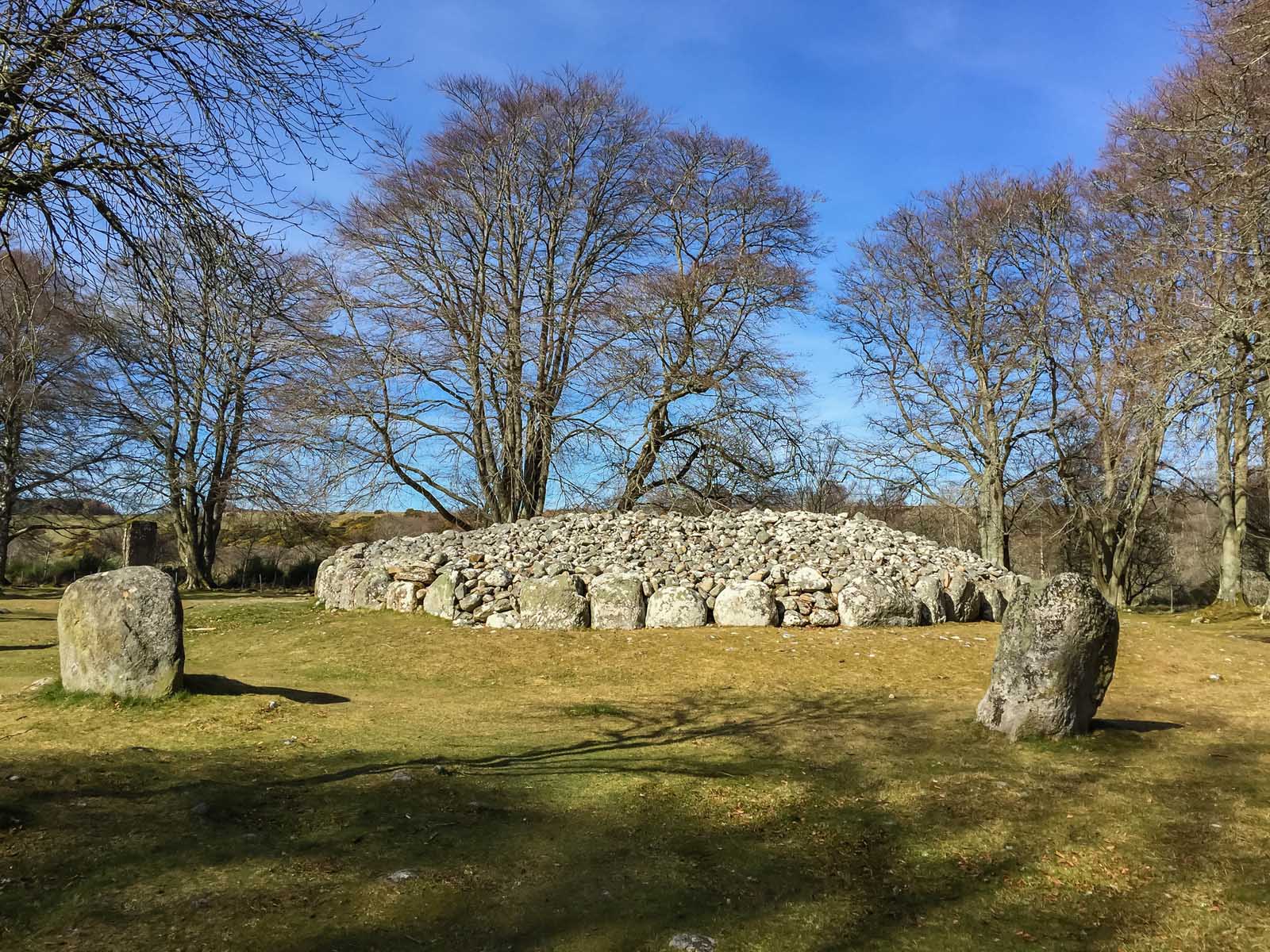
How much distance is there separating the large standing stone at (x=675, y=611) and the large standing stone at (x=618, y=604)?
16cm

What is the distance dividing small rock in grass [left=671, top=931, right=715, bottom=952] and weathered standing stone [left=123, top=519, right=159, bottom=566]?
71.2ft

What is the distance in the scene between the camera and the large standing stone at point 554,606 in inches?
487

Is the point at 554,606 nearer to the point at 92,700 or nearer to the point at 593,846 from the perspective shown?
the point at 92,700

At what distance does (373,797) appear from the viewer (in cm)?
497

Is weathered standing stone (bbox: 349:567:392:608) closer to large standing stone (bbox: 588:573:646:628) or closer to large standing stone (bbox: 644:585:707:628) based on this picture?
large standing stone (bbox: 588:573:646:628)

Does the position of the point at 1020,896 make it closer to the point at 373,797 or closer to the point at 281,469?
the point at 373,797

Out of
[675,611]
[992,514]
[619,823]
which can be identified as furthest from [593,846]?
[992,514]

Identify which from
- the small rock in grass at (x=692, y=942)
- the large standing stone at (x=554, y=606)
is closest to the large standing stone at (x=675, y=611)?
the large standing stone at (x=554, y=606)

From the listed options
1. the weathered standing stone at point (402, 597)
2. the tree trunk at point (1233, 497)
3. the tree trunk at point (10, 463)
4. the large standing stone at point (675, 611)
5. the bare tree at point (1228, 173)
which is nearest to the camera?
the bare tree at point (1228, 173)

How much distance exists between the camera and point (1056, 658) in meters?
6.44

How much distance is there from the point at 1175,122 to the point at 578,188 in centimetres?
1244

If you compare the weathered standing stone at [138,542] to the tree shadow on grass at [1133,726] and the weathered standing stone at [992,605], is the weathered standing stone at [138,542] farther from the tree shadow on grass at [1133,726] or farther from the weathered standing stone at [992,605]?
the tree shadow on grass at [1133,726]

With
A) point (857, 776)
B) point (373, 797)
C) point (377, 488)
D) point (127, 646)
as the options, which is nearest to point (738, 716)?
point (857, 776)

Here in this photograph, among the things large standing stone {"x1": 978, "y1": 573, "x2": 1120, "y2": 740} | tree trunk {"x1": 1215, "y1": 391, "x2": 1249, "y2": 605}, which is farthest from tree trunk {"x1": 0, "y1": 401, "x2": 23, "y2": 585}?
tree trunk {"x1": 1215, "y1": 391, "x2": 1249, "y2": 605}
